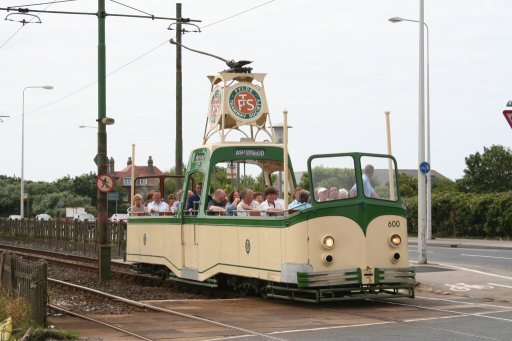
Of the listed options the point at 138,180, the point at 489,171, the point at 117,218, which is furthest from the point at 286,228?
the point at 489,171

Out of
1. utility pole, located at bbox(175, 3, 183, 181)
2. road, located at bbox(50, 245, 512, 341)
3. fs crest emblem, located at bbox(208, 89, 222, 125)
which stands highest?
utility pole, located at bbox(175, 3, 183, 181)

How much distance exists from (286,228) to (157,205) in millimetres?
6627

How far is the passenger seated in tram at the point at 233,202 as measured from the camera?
55.8ft

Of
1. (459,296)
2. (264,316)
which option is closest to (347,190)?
(264,316)

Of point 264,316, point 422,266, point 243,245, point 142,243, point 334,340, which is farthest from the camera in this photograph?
point 422,266

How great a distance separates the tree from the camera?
81938 mm

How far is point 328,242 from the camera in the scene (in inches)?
582

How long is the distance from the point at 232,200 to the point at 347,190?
2.92m

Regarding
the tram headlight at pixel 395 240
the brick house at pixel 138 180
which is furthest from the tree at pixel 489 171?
the tram headlight at pixel 395 240

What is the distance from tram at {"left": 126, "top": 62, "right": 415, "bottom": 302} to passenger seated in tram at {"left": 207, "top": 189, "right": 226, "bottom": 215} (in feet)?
0.39

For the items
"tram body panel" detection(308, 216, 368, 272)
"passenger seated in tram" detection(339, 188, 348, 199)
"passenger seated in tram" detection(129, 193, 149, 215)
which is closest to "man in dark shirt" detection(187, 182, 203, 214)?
"passenger seated in tram" detection(129, 193, 149, 215)

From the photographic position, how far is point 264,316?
1412cm

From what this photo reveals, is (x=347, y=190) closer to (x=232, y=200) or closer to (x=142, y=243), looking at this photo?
(x=232, y=200)

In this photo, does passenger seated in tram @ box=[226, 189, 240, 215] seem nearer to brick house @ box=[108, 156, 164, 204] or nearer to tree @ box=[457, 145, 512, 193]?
brick house @ box=[108, 156, 164, 204]
